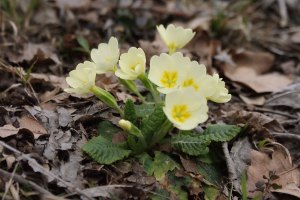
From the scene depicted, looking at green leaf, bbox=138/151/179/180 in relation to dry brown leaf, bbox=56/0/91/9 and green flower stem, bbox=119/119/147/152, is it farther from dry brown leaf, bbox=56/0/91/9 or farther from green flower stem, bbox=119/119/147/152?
dry brown leaf, bbox=56/0/91/9

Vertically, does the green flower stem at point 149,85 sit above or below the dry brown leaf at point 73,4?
above

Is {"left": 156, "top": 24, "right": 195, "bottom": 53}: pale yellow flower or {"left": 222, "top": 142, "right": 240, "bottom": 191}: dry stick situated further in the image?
{"left": 156, "top": 24, "right": 195, "bottom": 53}: pale yellow flower

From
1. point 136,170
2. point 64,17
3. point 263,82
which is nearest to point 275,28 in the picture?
point 263,82

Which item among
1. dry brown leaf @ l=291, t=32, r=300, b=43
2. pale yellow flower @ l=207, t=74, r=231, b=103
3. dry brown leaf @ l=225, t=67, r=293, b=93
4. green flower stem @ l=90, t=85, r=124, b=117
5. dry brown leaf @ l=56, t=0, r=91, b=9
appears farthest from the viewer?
dry brown leaf @ l=291, t=32, r=300, b=43

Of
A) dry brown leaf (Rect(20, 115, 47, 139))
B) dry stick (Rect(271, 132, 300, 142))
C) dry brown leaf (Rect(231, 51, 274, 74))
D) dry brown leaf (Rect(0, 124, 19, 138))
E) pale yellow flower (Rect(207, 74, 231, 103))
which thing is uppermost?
pale yellow flower (Rect(207, 74, 231, 103))

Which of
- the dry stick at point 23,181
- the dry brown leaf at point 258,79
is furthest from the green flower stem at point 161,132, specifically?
the dry brown leaf at point 258,79

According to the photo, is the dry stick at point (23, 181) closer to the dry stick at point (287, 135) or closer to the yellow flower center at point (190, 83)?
the yellow flower center at point (190, 83)

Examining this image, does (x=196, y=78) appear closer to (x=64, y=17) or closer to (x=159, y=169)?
(x=159, y=169)

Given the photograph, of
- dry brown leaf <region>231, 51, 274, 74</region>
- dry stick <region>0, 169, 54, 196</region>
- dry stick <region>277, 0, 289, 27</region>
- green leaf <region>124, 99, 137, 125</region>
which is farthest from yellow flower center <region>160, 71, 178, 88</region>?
dry stick <region>277, 0, 289, 27</region>
